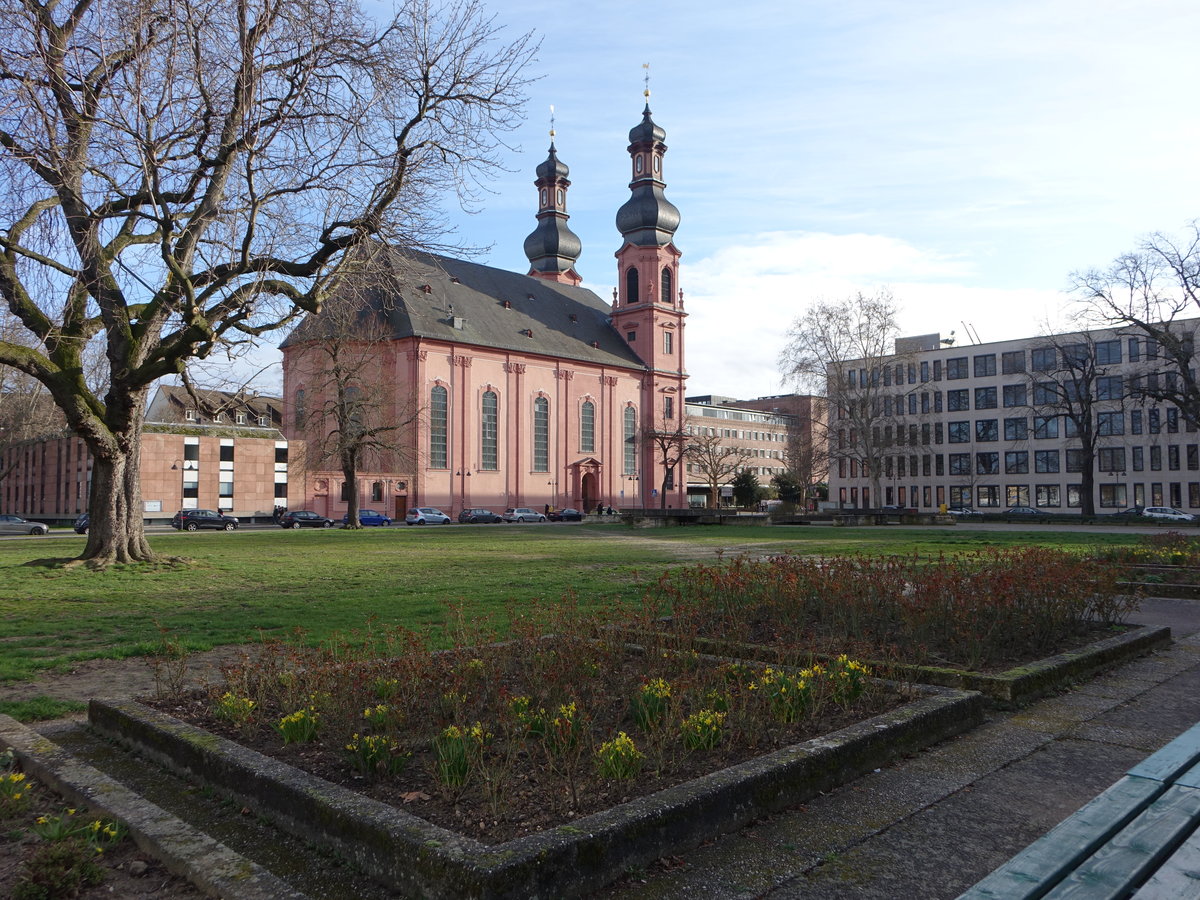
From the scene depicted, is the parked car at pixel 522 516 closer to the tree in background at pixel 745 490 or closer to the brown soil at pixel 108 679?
the tree in background at pixel 745 490

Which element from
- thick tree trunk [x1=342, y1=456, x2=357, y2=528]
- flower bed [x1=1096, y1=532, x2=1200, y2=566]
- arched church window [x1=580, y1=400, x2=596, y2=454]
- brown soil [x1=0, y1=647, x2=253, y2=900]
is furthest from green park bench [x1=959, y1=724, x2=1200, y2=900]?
arched church window [x1=580, y1=400, x2=596, y2=454]

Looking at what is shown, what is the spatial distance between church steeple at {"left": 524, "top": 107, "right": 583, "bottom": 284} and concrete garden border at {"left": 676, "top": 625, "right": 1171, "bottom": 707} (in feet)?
267

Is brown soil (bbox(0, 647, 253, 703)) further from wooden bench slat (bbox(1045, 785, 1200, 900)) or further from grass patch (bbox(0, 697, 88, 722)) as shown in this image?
wooden bench slat (bbox(1045, 785, 1200, 900))

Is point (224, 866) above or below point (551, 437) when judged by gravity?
below

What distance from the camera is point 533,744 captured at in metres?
4.91

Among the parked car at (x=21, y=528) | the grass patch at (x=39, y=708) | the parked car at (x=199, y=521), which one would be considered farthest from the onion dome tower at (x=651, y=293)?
the grass patch at (x=39, y=708)

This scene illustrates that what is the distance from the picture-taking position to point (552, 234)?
88.0 meters

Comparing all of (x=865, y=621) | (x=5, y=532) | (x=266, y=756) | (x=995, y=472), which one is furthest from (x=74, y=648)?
(x=995, y=472)

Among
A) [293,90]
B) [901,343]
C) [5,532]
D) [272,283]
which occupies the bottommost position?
[5,532]

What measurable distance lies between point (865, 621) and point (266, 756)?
5.93m

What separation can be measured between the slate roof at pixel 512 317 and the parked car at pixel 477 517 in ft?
40.8

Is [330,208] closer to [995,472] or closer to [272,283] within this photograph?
[272,283]

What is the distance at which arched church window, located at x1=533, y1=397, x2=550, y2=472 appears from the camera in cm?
7112

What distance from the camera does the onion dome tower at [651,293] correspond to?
7988cm
